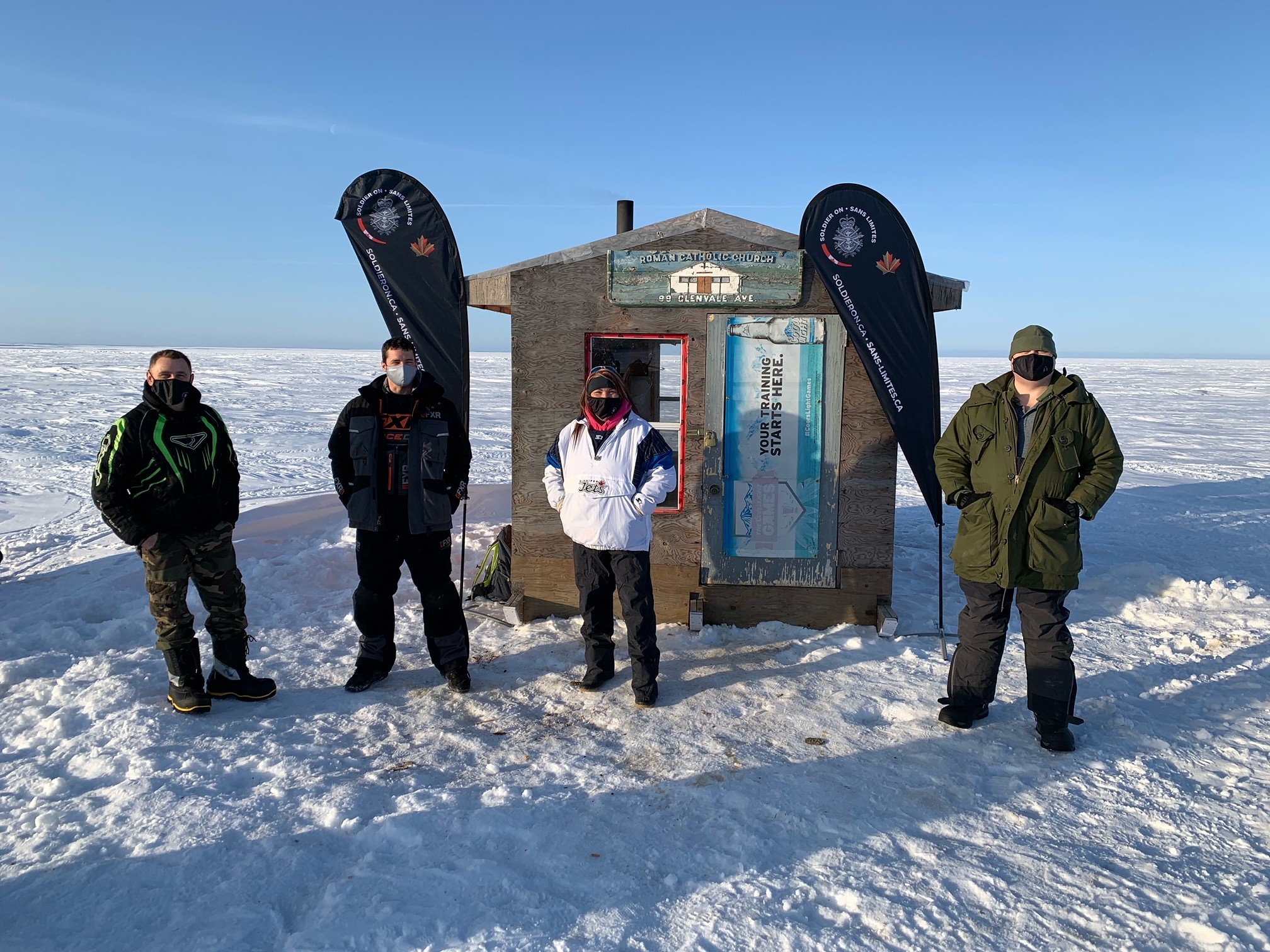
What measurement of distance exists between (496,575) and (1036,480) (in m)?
3.88

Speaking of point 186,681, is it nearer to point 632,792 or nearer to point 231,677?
point 231,677

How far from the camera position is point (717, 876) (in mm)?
2932

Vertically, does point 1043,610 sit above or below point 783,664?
above

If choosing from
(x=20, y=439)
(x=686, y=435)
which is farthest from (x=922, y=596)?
(x=20, y=439)

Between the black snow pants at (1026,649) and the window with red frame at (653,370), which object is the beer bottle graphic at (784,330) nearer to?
the window with red frame at (653,370)

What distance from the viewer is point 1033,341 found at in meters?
3.82

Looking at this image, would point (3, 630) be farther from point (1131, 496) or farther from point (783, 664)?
point (1131, 496)

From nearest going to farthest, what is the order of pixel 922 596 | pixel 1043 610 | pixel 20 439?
pixel 1043 610
pixel 922 596
pixel 20 439

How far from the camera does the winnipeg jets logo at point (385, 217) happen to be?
578 centimetres

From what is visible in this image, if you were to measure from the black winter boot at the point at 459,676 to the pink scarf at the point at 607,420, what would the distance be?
5.02 ft

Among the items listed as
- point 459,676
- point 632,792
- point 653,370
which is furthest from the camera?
point 653,370

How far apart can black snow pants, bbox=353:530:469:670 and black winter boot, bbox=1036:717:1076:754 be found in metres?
3.05

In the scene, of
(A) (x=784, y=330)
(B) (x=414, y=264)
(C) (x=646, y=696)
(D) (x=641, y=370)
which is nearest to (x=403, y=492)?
(C) (x=646, y=696)

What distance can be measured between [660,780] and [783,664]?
164 cm
